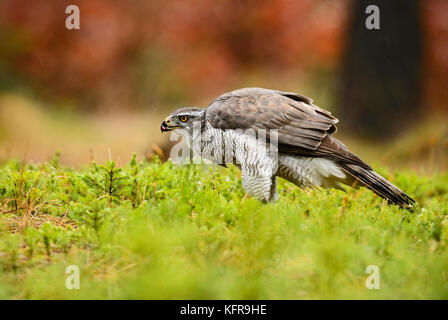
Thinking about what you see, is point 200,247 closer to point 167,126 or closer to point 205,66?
point 167,126

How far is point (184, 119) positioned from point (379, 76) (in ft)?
23.3

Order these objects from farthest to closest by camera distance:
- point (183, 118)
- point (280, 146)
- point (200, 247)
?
point (183, 118), point (280, 146), point (200, 247)

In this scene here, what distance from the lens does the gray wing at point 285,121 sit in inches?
182

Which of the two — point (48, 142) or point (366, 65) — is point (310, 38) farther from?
point (48, 142)

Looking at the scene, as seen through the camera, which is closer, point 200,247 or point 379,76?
point 200,247

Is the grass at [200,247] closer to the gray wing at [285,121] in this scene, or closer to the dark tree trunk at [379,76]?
the gray wing at [285,121]

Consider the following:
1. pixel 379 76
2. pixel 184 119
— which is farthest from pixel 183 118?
pixel 379 76

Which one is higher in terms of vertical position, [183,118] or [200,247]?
[183,118]

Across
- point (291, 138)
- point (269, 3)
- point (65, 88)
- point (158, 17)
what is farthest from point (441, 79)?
point (65, 88)

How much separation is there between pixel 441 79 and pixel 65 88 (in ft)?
37.0

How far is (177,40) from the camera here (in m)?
14.6

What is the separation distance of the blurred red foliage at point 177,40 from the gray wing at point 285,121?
9.00 metres

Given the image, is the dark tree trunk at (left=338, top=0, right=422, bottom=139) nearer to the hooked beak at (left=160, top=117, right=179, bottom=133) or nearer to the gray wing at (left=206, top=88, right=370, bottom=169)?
the gray wing at (left=206, top=88, right=370, bottom=169)

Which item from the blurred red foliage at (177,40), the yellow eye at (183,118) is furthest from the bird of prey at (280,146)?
the blurred red foliage at (177,40)
